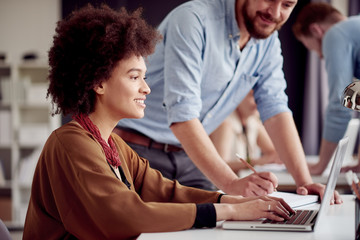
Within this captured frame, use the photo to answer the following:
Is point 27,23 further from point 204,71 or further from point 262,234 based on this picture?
point 262,234

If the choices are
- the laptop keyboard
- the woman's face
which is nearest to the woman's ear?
the woman's face

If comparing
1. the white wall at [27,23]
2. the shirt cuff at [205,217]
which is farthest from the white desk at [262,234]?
the white wall at [27,23]

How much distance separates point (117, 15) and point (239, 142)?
3.50 meters

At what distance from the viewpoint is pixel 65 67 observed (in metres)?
1.45

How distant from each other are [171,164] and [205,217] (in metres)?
0.82

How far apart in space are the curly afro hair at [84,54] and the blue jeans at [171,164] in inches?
23.3

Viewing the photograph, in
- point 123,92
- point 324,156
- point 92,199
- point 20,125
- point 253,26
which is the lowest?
point 20,125

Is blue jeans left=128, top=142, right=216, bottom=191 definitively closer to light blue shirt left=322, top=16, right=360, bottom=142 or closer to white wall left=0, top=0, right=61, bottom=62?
light blue shirt left=322, top=16, right=360, bottom=142

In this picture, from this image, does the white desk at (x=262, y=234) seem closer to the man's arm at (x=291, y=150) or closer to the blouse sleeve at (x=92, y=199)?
the blouse sleeve at (x=92, y=199)

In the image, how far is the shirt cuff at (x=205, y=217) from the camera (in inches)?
48.7

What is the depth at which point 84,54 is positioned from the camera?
143cm

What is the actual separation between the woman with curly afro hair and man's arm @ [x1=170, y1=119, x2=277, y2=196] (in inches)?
2.3

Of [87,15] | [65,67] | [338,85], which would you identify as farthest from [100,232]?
[338,85]

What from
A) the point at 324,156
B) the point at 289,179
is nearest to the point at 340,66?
the point at 324,156
